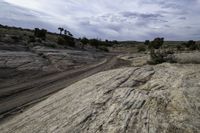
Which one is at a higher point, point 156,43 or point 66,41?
point 156,43

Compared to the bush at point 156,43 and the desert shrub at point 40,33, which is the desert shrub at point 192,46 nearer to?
the bush at point 156,43

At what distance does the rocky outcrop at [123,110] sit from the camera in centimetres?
1106

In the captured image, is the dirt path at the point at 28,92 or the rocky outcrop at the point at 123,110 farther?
the dirt path at the point at 28,92

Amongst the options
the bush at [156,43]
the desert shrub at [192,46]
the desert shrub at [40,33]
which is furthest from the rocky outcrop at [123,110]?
the bush at [156,43]

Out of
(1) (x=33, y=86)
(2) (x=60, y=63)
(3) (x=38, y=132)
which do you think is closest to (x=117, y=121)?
(3) (x=38, y=132)

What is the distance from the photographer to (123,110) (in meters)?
12.7

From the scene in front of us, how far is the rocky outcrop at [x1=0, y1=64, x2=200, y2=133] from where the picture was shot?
11.1 metres

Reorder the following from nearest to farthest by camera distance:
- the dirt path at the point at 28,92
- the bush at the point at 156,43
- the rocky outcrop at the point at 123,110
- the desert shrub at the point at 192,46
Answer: the rocky outcrop at the point at 123,110
the dirt path at the point at 28,92
the desert shrub at the point at 192,46
the bush at the point at 156,43

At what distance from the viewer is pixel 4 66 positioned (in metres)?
29.4

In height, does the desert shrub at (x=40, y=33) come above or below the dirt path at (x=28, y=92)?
above

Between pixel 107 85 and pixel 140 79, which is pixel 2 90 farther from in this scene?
pixel 140 79

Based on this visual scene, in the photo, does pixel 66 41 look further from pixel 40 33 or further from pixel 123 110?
pixel 123 110

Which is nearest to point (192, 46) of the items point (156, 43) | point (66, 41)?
point (156, 43)

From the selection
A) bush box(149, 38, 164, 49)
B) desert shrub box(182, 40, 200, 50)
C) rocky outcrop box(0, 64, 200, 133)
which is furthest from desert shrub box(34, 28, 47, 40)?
rocky outcrop box(0, 64, 200, 133)
